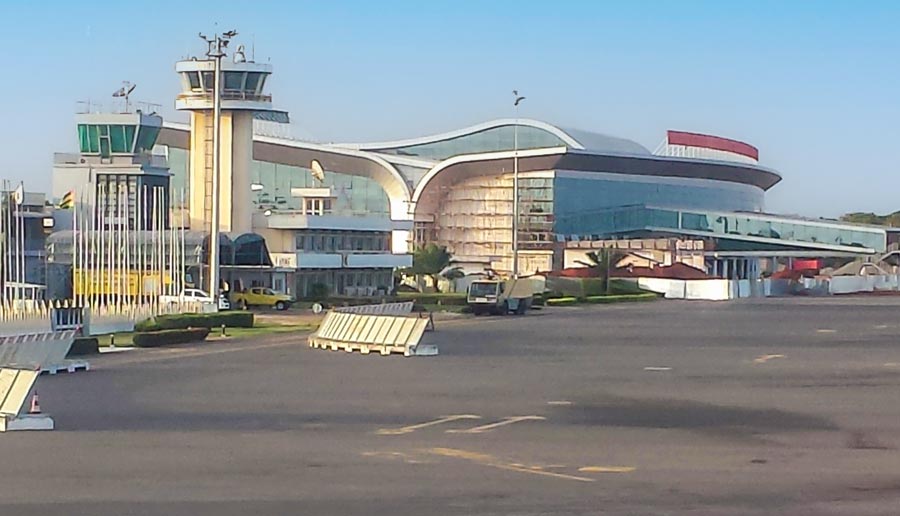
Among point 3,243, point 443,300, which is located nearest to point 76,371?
point 3,243

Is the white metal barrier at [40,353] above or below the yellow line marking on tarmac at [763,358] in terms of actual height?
above

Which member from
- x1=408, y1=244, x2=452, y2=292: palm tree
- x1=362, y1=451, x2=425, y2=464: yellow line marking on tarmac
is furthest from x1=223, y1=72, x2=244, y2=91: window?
x1=362, y1=451, x2=425, y2=464: yellow line marking on tarmac

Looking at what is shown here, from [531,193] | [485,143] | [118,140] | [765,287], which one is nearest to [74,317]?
[118,140]

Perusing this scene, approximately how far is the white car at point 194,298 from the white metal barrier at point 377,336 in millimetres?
17385

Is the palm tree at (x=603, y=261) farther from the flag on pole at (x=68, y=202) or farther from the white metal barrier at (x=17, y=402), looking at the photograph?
the white metal barrier at (x=17, y=402)

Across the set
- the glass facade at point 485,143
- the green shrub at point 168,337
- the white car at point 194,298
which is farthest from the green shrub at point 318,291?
the glass facade at point 485,143

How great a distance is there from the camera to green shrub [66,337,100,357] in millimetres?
36500

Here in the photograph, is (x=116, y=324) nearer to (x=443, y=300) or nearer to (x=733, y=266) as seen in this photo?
(x=443, y=300)

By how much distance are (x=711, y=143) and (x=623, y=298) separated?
63714 mm

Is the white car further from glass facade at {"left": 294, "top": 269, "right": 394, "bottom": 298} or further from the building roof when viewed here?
the building roof

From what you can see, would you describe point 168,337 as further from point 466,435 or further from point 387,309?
point 466,435

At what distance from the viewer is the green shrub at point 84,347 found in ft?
120

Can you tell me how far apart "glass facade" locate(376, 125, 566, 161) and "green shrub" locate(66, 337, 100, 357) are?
9830cm

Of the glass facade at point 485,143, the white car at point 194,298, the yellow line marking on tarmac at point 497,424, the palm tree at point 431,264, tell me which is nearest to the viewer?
the yellow line marking on tarmac at point 497,424
